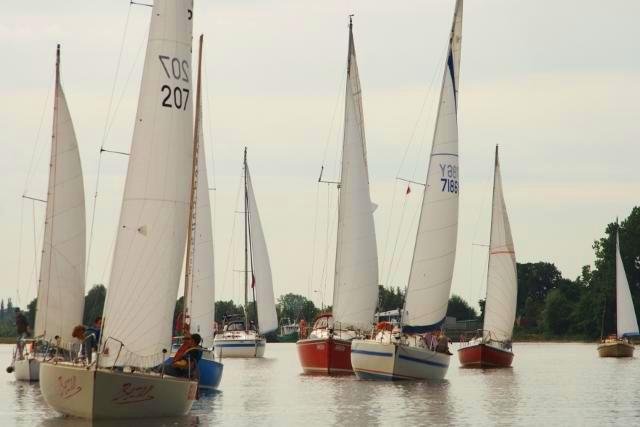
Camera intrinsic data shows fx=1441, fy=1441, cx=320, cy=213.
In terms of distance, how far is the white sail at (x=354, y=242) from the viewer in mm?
60844

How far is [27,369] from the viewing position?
55.3m

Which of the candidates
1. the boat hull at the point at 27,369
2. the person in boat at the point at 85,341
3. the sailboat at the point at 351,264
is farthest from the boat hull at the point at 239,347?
the person in boat at the point at 85,341

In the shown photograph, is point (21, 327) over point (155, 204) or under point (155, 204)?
under

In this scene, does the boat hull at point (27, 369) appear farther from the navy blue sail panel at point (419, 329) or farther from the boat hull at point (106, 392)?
the boat hull at point (106, 392)

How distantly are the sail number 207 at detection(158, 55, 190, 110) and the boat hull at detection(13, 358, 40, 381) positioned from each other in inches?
826

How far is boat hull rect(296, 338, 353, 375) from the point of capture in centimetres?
6131

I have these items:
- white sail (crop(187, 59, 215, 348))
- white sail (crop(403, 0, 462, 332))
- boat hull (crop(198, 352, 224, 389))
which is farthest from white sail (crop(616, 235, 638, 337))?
boat hull (crop(198, 352, 224, 389))

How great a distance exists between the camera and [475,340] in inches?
2950

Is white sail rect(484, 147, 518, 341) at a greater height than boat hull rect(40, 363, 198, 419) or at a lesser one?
greater

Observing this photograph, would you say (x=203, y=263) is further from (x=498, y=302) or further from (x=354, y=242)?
(x=498, y=302)

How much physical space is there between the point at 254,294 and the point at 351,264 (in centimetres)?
3272

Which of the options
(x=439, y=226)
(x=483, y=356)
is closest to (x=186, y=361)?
(x=439, y=226)

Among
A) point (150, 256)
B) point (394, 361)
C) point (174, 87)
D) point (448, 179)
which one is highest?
point (448, 179)

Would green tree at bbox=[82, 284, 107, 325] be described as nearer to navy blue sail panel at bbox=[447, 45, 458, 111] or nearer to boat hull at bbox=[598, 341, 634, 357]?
boat hull at bbox=[598, 341, 634, 357]
